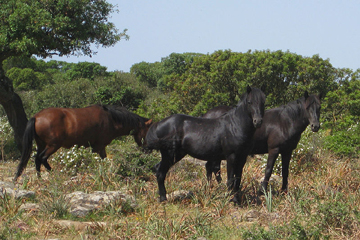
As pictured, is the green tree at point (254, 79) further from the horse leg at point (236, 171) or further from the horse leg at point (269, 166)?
the horse leg at point (236, 171)

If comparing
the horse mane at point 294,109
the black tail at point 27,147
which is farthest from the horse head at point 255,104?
the black tail at point 27,147

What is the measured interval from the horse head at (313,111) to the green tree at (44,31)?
28.6 feet

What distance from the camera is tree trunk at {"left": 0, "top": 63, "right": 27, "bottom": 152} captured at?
14.5 meters

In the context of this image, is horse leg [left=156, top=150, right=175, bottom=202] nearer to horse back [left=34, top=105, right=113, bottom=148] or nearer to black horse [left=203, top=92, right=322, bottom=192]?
black horse [left=203, top=92, right=322, bottom=192]

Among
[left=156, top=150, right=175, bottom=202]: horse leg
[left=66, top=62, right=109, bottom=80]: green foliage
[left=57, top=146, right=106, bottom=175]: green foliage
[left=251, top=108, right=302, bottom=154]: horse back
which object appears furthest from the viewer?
[left=66, top=62, right=109, bottom=80]: green foliage

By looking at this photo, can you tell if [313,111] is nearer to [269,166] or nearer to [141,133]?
[269,166]

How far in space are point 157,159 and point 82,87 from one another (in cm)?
1574

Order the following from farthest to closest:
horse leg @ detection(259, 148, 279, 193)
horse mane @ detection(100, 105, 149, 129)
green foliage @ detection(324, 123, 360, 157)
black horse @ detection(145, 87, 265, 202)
A: green foliage @ detection(324, 123, 360, 157)
horse mane @ detection(100, 105, 149, 129)
horse leg @ detection(259, 148, 279, 193)
black horse @ detection(145, 87, 265, 202)

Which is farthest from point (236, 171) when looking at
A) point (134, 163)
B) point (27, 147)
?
point (27, 147)

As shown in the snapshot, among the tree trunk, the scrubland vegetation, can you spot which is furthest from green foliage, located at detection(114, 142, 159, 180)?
the tree trunk

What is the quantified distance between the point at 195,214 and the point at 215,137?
4.87 ft

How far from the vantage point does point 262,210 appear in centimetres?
713

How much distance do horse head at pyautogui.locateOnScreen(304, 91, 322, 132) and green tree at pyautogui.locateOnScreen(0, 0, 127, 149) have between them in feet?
28.6

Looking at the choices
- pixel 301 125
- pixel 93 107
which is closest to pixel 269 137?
pixel 301 125
